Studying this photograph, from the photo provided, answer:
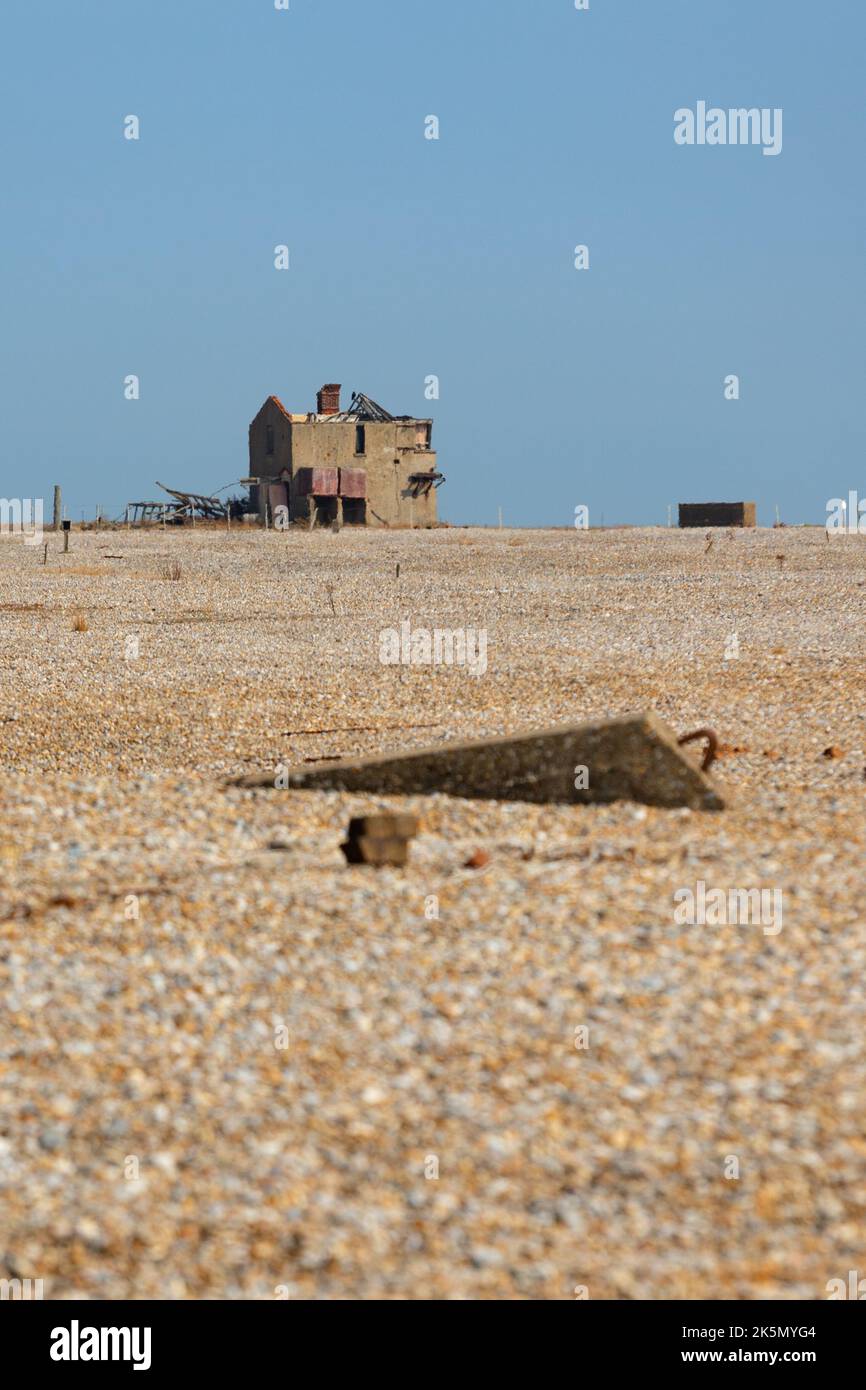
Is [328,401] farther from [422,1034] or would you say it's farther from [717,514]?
[422,1034]

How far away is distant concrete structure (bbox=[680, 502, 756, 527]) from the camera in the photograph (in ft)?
180

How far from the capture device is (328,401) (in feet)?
213

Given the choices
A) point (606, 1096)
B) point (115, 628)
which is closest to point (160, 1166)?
point (606, 1096)

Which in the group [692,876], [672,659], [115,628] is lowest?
[692,876]

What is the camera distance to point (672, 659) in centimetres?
1548

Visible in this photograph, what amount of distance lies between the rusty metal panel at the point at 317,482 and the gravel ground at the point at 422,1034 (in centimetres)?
4948

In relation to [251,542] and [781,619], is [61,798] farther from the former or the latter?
[251,542]

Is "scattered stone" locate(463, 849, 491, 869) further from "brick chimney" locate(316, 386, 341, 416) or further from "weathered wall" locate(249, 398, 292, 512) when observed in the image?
"brick chimney" locate(316, 386, 341, 416)

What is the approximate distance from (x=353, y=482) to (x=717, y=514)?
47.7 ft

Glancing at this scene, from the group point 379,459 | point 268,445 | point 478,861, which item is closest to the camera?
point 478,861
